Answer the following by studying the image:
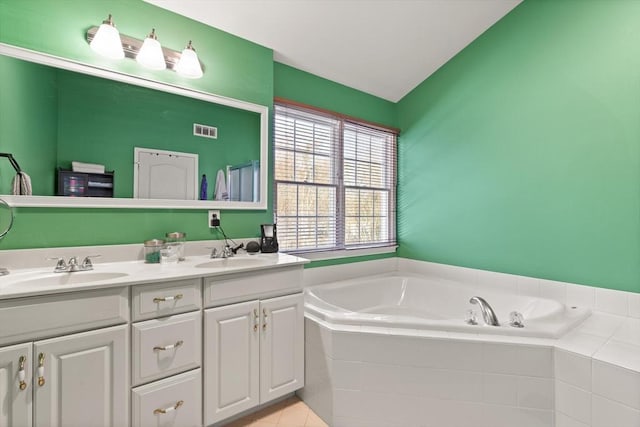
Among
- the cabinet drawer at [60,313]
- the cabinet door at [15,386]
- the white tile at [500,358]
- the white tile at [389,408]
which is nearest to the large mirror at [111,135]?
the cabinet drawer at [60,313]

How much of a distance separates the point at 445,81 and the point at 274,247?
2247 millimetres

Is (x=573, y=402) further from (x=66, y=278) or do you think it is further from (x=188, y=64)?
(x=188, y=64)

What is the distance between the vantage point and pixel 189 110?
77.3 inches

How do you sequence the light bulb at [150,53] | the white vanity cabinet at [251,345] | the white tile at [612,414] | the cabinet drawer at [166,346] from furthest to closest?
1. the light bulb at [150,53]
2. the white vanity cabinet at [251,345]
3. the cabinet drawer at [166,346]
4. the white tile at [612,414]

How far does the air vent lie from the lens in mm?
1988

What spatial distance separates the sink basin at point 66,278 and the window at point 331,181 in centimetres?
124

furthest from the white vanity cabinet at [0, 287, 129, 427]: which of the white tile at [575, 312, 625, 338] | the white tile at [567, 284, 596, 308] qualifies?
the white tile at [567, 284, 596, 308]

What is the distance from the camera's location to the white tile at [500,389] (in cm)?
144

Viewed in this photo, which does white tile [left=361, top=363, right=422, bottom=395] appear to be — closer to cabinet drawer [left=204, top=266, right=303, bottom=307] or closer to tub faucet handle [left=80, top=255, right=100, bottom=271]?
cabinet drawer [left=204, top=266, right=303, bottom=307]

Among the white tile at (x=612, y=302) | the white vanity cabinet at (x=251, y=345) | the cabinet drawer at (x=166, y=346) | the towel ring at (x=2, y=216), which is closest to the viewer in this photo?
the cabinet drawer at (x=166, y=346)

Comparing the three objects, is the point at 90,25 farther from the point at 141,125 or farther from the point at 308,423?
the point at 308,423

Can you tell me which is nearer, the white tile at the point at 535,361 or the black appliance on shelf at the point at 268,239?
the white tile at the point at 535,361

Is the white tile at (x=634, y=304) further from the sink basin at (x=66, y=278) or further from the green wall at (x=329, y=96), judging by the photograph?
the sink basin at (x=66, y=278)

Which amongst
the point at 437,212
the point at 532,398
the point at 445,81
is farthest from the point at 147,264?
the point at 445,81
